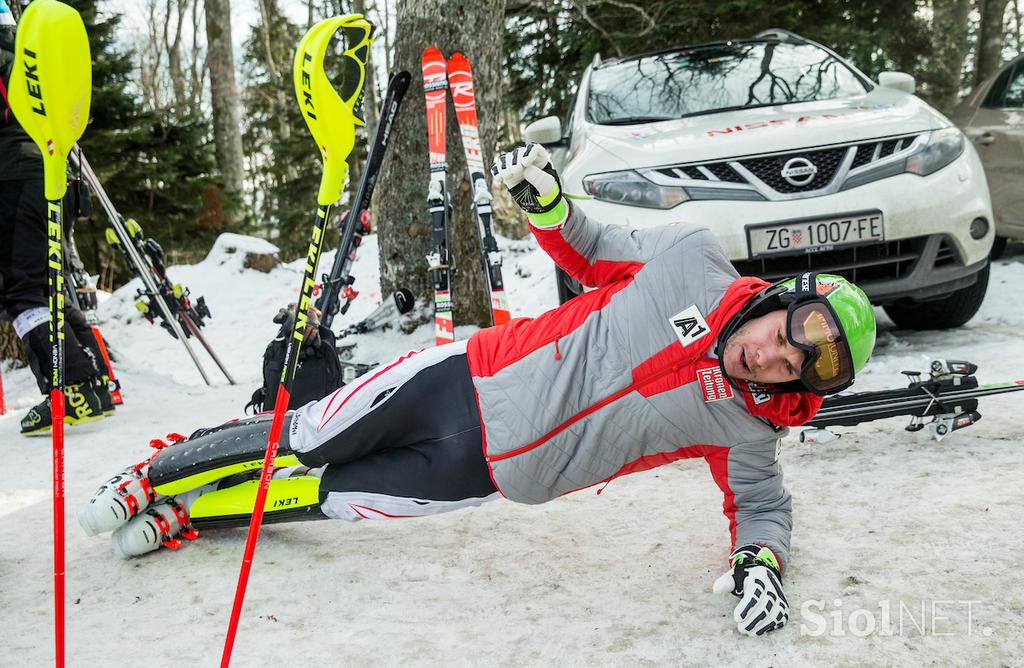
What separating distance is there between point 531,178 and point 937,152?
10.1ft

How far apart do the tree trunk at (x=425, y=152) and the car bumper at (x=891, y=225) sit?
153 centimetres

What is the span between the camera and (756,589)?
2240mm

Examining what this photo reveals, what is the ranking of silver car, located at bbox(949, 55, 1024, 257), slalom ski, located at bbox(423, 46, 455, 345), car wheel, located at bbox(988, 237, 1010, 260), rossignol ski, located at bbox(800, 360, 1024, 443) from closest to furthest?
rossignol ski, located at bbox(800, 360, 1024, 443)
slalom ski, located at bbox(423, 46, 455, 345)
silver car, located at bbox(949, 55, 1024, 257)
car wheel, located at bbox(988, 237, 1010, 260)

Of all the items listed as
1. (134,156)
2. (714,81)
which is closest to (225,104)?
(134,156)

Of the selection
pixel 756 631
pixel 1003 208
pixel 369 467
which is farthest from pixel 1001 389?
pixel 1003 208

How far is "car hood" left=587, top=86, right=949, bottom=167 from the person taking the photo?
4375mm

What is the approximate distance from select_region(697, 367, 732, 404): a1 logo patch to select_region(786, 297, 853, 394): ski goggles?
0.23m

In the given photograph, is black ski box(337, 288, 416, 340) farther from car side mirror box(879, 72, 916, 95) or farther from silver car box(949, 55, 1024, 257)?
silver car box(949, 55, 1024, 257)

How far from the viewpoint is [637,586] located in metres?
2.56

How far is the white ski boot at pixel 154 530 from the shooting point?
2.81m

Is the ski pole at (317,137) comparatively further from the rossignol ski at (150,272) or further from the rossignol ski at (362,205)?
the rossignol ski at (150,272)

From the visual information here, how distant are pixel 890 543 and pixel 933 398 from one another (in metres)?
1.03

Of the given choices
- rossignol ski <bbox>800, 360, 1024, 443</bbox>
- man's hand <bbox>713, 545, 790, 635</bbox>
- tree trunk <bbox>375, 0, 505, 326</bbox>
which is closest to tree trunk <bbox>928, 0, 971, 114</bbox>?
tree trunk <bbox>375, 0, 505, 326</bbox>

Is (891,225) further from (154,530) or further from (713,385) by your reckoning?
(154,530)
